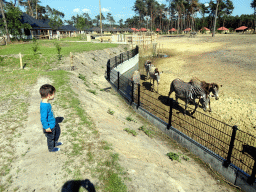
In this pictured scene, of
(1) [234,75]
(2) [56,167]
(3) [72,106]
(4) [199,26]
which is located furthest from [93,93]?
(4) [199,26]

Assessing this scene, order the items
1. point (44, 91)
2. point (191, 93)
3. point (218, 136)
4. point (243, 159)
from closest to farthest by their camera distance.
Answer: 1. point (44, 91)
2. point (243, 159)
3. point (218, 136)
4. point (191, 93)

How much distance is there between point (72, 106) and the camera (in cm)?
873

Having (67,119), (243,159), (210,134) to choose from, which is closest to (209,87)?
(210,134)

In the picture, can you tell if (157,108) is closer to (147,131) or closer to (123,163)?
(147,131)

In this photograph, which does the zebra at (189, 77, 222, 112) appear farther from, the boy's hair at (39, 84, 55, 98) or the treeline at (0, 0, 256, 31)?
the treeline at (0, 0, 256, 31)

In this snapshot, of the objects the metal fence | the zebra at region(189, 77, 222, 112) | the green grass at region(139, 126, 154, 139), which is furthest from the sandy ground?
the zebra at region(189, 77, 222, 112)

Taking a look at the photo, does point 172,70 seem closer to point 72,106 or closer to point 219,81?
point 219,81

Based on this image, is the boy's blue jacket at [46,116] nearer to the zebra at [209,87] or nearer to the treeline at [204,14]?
the zebra at [209,87]

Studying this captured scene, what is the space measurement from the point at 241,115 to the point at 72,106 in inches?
383

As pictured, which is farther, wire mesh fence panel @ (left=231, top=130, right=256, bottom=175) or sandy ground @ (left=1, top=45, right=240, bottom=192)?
wire mesh fence panel @ (left=231, top=130, right=256, bottom=175)


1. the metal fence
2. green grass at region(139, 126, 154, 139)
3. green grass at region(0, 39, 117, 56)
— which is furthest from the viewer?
green grass at region(0, 39, 117, 56)

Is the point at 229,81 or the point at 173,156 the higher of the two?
the point at 229,81

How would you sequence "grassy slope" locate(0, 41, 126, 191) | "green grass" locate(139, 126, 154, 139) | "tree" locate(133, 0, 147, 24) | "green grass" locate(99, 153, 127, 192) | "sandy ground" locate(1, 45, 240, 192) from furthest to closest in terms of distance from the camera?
1. "tree" locate(133, 0, 147, 24)
2. "green grass" locate(139, 126, 154, 139)
3. "grassy slope" locate(0, 41, 126, 191)
4. "sandy ground" locate(1, 45, 240, 192)
5. "green grass" locate(99, 153, 127, 192)

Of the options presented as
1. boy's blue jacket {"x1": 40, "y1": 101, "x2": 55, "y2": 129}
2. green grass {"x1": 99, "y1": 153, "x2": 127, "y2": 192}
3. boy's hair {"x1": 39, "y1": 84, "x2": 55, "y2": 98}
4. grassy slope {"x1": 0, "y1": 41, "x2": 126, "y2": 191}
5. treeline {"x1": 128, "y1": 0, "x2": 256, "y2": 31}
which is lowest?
green grass {"x1": 99, "y1": 153, "x2": 127, "y2": 192}
